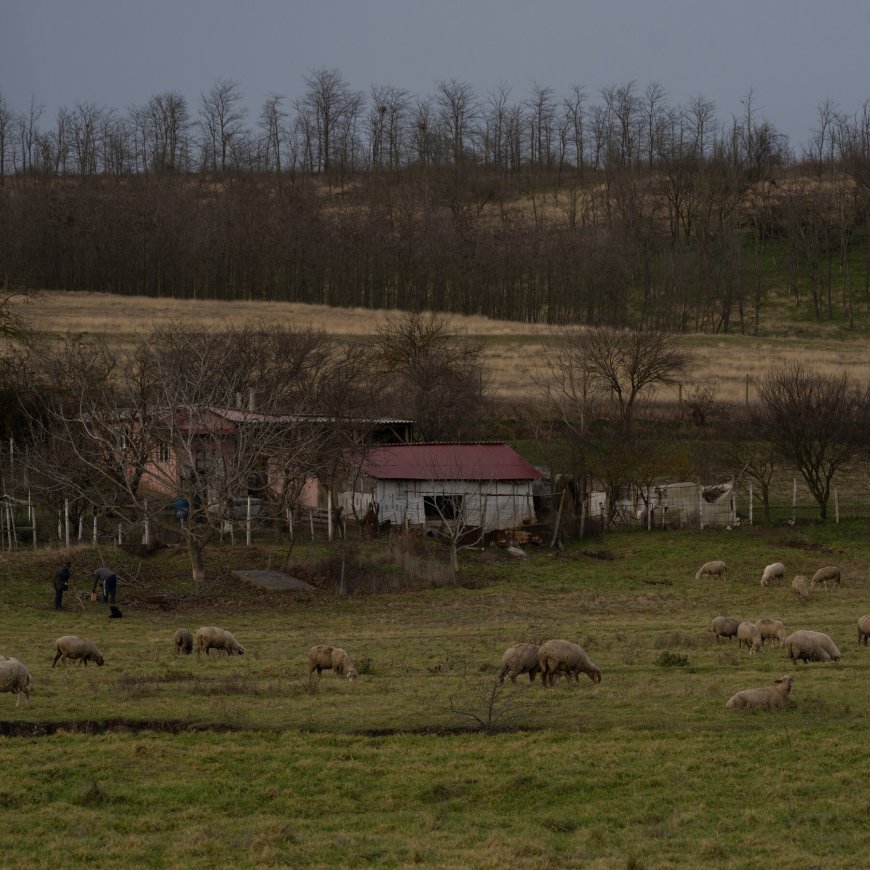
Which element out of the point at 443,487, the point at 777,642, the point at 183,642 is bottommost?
the point at 777,642

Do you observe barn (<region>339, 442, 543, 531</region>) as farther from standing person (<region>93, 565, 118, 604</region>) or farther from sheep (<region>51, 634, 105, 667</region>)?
sheep (<region>51, 634, 105, 667</region>)

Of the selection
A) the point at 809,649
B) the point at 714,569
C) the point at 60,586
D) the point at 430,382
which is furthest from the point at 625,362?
the point at 809,649

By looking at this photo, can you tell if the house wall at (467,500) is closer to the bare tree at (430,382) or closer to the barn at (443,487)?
the barn at (443,487)

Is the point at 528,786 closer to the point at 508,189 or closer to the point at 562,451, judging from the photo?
the point at 562,451

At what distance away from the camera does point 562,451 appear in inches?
2030

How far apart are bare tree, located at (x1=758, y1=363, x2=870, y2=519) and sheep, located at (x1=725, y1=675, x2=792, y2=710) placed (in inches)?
1209

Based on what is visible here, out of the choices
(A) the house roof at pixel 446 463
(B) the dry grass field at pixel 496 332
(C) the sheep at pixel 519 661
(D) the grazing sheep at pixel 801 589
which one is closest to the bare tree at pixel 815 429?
(A) the house roof at pixel 446 463

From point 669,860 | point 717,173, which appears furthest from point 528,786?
point 717,173

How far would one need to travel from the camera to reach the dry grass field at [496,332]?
2899 inches

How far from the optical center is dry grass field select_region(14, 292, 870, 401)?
73625 millimetres

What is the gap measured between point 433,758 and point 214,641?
9831 mm

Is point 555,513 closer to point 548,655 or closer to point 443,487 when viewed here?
point 443,487

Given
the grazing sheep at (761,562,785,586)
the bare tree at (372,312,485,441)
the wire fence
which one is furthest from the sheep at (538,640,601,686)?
the bare tree at (372,312,485,441)

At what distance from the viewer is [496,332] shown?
294 feet
